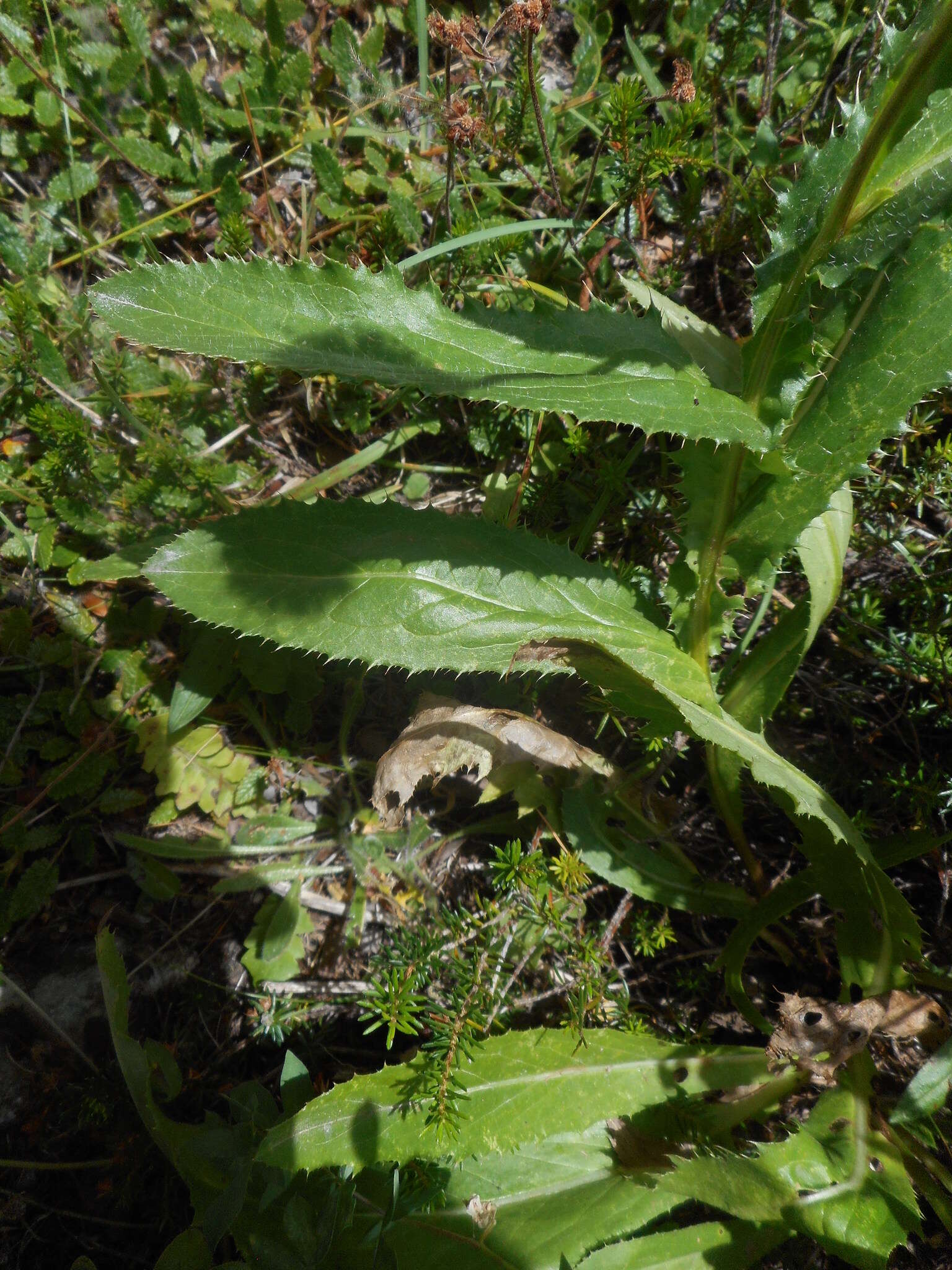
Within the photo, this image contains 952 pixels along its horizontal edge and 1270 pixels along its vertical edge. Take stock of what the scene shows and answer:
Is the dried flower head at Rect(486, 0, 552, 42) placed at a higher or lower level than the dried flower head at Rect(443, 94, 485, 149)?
higher

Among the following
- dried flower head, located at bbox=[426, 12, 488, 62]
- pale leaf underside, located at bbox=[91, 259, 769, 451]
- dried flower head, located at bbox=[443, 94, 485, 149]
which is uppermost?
dried flower head, located at bbox=[426, 12, 488, 62]

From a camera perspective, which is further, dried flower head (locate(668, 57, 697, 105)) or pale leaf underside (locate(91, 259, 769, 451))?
dried flower head (locate(668, 57, 697, 105))

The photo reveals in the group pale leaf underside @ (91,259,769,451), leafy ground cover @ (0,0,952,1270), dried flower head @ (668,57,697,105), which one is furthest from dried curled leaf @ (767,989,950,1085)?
dried flower head @ (668,57,697,105)

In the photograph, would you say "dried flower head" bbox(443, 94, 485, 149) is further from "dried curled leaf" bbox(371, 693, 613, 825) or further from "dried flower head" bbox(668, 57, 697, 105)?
"dried curled leaf" bbox(371, 693, 613, 825)

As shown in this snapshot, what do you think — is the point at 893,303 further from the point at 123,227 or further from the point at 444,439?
the point at 123,227

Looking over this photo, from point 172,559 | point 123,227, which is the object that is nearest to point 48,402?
point 123,227

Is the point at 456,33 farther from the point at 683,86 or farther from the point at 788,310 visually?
the point at 788,310
